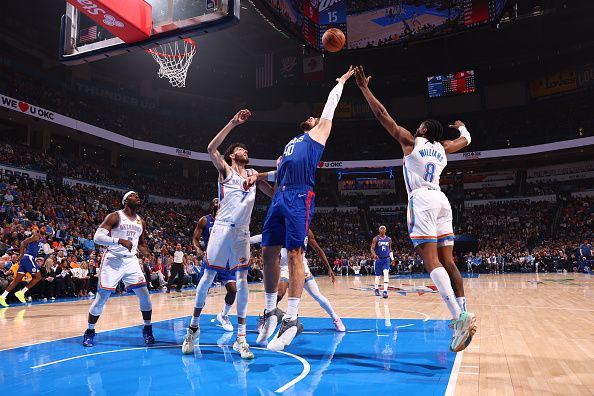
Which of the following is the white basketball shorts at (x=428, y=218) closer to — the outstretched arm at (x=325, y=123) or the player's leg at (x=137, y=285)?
the outstretched arm at (x=325, y=123)

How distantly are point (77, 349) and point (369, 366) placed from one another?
133 inches

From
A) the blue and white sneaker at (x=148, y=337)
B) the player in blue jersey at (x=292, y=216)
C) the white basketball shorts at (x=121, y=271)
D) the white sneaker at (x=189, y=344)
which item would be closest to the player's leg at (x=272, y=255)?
the player in blue jersey at (x=292, y=216)

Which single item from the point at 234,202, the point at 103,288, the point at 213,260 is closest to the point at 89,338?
the point at 103,288

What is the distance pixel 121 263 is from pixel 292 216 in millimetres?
2920

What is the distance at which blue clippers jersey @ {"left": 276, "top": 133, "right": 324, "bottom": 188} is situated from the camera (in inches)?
163

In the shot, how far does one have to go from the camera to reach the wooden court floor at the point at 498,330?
11.5 feet

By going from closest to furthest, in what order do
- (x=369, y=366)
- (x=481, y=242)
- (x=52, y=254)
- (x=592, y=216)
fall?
(x=369, y=366) → (x=52, y=254) → (x=592, y=216) → (x=481, y=242)

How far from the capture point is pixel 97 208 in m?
22.6

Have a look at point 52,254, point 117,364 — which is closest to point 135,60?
point 52,254

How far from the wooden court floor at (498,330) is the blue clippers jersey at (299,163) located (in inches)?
84.9

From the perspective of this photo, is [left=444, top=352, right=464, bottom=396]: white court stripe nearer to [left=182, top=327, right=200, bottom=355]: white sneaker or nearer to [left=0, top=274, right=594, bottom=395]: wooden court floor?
[left=0, top=274, right=594, bottom=395]: wooden court floor

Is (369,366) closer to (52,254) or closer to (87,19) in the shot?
(87,19)

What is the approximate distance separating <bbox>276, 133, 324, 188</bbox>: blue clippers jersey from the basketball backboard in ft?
12.0

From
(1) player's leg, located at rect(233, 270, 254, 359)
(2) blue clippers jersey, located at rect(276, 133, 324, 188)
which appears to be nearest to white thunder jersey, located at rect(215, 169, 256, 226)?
(1) player's leg, located at rect(233, 270, 254, 359)
